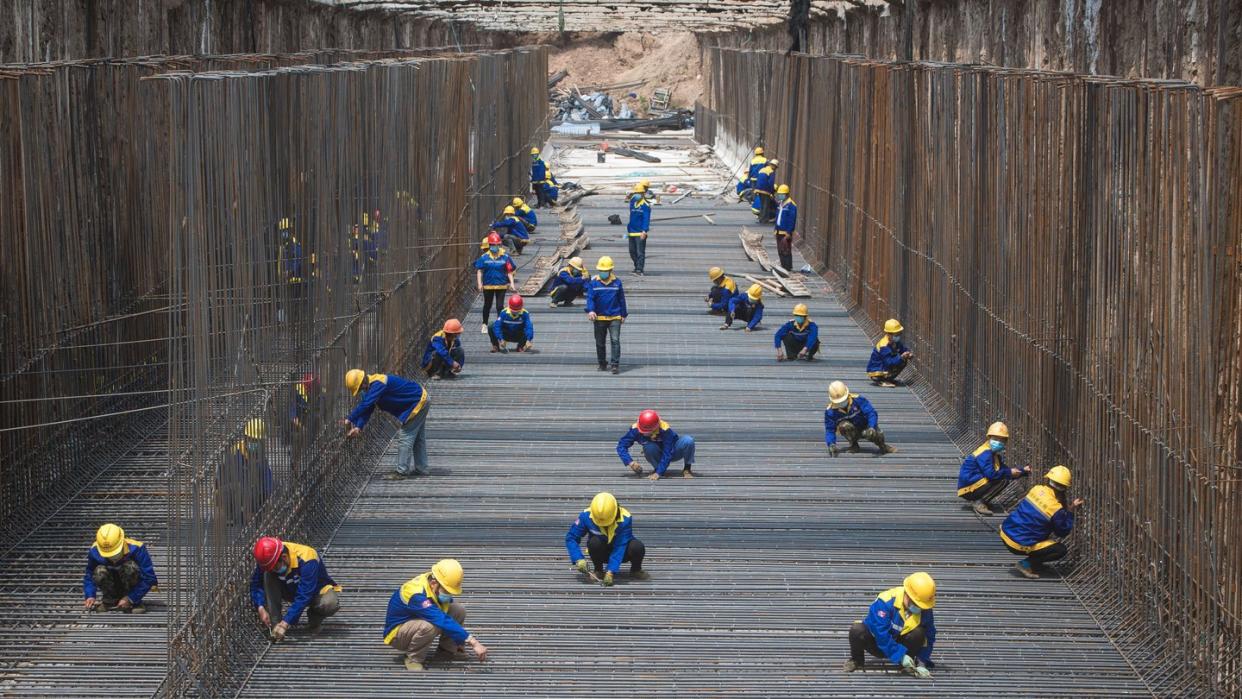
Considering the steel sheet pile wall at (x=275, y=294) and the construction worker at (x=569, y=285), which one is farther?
the construction worker at (x=569, y=285)

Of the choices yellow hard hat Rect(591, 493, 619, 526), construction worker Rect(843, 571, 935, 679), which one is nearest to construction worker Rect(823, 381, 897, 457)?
yellow hard hat Rect(591, 493, 619, 526)

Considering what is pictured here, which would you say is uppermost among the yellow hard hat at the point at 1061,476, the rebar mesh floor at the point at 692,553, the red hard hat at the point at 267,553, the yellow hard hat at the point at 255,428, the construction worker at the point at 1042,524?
the yellow hard hat at the point at 255,428

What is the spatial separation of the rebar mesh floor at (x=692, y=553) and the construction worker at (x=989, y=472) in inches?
11.0

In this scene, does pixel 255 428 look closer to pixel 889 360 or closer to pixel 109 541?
pixel 109 541

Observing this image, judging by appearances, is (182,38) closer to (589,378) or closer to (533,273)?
(533,273)

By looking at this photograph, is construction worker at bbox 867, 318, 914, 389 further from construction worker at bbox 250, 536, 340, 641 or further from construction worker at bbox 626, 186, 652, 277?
construction worker at bbox 250, 536, 340, 641

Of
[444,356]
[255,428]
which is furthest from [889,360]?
[255,428]

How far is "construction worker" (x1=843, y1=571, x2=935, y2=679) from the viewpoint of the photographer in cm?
1070

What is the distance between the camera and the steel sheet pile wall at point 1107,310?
10000mm

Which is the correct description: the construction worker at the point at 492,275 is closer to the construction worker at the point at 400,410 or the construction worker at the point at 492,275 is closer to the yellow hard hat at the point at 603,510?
the construction worker at the point at 400,410

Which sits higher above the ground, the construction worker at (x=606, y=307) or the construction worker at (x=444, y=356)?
the construction worker at (x=606, y=307)

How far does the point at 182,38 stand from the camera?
26.0 metres

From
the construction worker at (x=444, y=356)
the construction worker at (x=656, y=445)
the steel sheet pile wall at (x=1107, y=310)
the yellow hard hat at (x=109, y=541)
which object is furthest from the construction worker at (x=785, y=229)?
the yellow hard hat at (x=109, y=541)

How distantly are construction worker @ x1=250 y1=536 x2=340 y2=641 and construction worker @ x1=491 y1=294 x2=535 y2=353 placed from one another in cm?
956
